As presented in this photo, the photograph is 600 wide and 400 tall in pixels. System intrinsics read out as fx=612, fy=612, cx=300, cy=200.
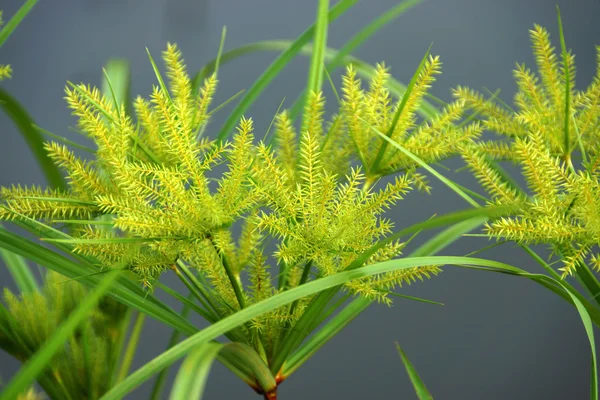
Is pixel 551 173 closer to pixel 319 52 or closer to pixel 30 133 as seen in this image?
pixel 319 52

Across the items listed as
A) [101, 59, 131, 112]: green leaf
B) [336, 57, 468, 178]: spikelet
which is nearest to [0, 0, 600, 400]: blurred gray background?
[101, 59, 131, 112]: green leaf

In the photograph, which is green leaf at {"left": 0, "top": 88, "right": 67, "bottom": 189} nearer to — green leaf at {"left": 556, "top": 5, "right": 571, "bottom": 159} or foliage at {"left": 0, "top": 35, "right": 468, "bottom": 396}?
foliage at {"left": 0, "top": 35, "right": 468, "bottom": 396}

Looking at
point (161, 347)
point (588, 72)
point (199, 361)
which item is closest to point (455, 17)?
point (588, 72)

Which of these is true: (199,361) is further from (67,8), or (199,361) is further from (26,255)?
(67,8)

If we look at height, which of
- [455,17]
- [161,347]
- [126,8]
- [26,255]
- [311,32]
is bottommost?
[161,347]

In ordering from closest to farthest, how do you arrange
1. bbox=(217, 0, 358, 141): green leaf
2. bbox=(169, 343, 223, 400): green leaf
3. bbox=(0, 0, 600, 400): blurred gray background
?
bbox=(169, 343, 223, 400): green leaf < bbox=(217, 0, 358, 141): green leaf < bbox=(0, 0, 600, 400): blurred gray background
